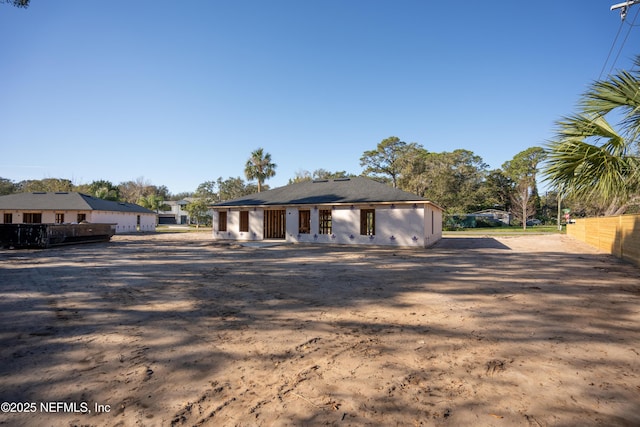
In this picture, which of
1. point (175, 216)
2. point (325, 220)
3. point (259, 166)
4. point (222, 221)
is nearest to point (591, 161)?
point (325, 220)

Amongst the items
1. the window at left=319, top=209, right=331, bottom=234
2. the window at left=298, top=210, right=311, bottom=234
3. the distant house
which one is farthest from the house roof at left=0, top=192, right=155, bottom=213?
the distant house

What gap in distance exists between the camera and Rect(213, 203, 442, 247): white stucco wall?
632 inches

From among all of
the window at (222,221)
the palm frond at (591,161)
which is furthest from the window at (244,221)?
the palm frond at (591,161)

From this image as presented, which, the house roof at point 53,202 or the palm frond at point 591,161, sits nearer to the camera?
the palm frond at point 591,161

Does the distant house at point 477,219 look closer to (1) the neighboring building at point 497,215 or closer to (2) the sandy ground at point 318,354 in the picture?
(1) the neighboring building at point 497,215

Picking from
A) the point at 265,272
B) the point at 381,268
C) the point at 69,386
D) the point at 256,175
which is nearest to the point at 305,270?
the point at 265,272

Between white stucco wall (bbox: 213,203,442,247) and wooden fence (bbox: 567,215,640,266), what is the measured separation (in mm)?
7515

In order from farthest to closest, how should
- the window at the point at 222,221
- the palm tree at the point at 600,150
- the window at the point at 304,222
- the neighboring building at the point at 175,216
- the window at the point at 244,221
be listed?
the neighboring building at the point at 175,216
the window at the point at 222,221
the window at the point at 244,221
the window at the point at 304,222
the palm tree at the point at 600,150

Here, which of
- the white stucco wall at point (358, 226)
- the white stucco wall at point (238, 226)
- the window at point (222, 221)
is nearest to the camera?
the white stucco wall at point (358, 226)

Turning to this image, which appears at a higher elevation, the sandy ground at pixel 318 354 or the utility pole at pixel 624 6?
the utility pole at pixel 624 6

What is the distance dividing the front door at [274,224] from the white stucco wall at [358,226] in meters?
0.73

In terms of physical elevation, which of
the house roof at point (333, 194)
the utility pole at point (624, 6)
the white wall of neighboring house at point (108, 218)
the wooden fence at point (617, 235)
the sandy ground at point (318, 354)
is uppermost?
the utility pole at point (624, 6)

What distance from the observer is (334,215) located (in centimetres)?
1795

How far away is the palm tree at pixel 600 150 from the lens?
529 centimetres
